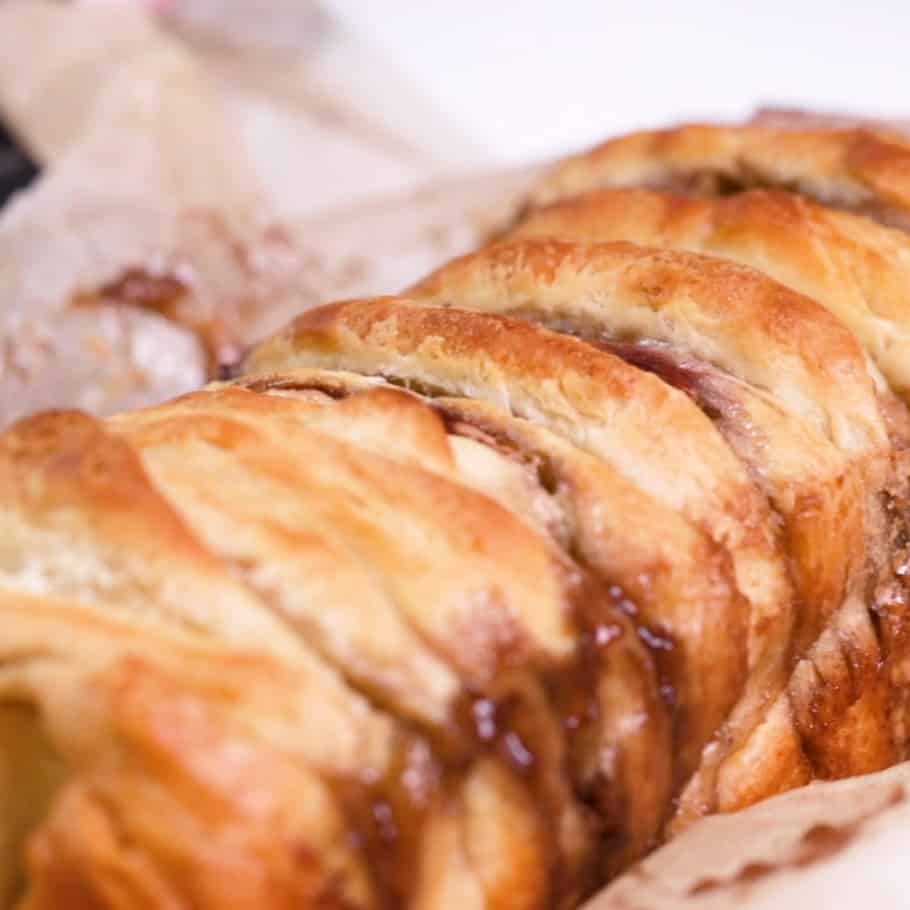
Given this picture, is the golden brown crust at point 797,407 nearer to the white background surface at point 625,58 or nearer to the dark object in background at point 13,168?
the dark object in background at point 13,168

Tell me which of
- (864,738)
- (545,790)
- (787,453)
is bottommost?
(864,738)

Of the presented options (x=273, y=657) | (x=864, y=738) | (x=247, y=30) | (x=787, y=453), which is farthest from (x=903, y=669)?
(x=247, y=30)

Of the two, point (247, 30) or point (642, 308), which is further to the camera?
point (247, 30)

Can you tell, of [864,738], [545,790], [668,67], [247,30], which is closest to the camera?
[545,790]

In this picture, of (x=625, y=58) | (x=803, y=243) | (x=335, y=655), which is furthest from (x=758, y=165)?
(x=625, y=58)

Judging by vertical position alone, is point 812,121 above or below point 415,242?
above

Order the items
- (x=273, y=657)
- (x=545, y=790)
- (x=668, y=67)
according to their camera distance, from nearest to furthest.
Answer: (x=273, y=657), (x=545, y=790), (x=668, y=67)

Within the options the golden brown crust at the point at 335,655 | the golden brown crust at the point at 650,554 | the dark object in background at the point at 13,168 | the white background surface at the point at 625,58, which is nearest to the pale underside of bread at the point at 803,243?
the golden brown crust at the point at 650,554

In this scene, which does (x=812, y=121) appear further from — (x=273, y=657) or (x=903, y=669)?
(x=273, y=657)
